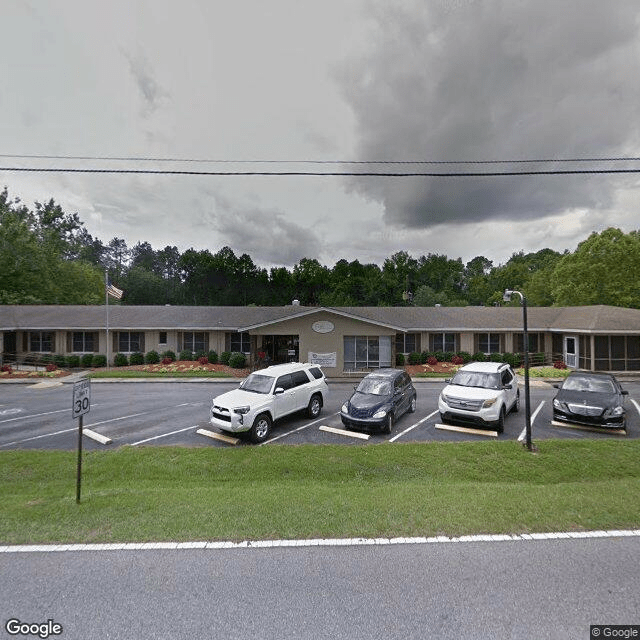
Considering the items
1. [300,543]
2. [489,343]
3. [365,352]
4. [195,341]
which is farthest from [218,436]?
[489,343]

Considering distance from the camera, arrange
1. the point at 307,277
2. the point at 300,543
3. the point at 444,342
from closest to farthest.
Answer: the point at 300,543 → the point at 444,342 → the point at 307,277

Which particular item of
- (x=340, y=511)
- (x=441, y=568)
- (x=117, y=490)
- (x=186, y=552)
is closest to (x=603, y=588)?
(x=441, y=568)

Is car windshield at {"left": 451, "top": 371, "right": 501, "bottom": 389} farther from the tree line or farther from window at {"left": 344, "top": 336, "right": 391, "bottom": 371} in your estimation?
the tree line

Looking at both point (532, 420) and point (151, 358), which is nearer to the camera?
point (532, 420)

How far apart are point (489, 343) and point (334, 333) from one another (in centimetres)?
1359

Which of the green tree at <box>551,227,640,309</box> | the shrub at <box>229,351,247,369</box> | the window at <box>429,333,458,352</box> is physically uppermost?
the green tree at <box>551,227,640,309</box>

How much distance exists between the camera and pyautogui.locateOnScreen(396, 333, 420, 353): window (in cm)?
2842

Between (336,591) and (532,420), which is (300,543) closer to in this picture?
(336,591)

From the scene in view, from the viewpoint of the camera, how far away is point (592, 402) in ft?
37.9

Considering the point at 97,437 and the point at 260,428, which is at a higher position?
the point at 260,428

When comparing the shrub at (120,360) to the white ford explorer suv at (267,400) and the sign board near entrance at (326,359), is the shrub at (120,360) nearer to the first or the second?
the sign board near entrance at (326,359)

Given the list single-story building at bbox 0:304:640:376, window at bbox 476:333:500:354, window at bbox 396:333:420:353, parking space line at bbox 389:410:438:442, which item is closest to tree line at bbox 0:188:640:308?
single-story building at bbox 0:304:640:376

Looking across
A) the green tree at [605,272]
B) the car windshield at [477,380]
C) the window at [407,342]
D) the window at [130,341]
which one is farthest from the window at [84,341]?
the green tree at [605,272]

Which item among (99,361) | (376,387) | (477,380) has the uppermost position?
(477,380)
